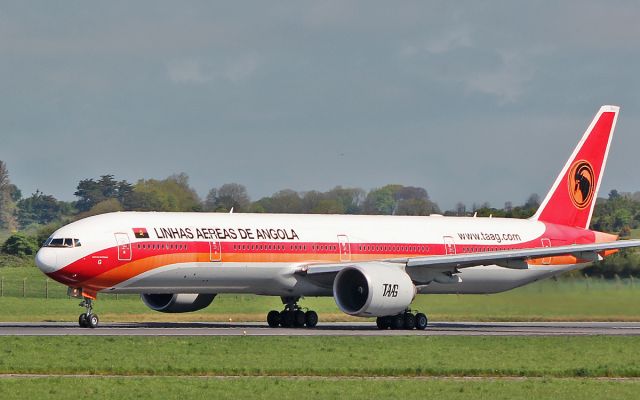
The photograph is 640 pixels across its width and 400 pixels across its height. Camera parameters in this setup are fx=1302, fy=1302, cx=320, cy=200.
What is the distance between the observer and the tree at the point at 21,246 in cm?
8962

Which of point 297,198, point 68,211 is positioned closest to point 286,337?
point 297,198

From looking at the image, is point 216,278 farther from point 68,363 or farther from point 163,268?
point 68,363

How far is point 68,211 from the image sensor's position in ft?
480

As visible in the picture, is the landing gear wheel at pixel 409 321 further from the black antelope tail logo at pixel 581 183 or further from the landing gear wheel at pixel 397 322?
the black antelope tail logo at pixel 581 183

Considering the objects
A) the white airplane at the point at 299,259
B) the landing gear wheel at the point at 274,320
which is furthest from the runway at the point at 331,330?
the landing gear wheel at the point at 274,320

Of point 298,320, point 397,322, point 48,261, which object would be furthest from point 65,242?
point 397,322

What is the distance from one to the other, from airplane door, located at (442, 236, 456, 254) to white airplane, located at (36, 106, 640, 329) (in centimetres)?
5

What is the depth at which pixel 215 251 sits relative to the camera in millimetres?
47375

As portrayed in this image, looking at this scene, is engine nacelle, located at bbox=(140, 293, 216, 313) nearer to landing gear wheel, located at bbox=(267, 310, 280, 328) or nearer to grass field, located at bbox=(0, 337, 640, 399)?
landing gear wheel, located at bbox=(267, 310, 280, 328)

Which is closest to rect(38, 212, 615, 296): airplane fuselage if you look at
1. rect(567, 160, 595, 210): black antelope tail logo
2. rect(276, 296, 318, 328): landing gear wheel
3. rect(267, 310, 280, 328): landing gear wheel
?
rect(276, 296, 318, 328): landing gear wheel

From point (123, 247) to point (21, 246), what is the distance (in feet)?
154

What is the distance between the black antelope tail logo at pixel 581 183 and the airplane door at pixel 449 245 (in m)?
8.56

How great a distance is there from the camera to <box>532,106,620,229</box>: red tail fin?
5969 cm

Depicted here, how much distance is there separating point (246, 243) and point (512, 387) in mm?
23012
